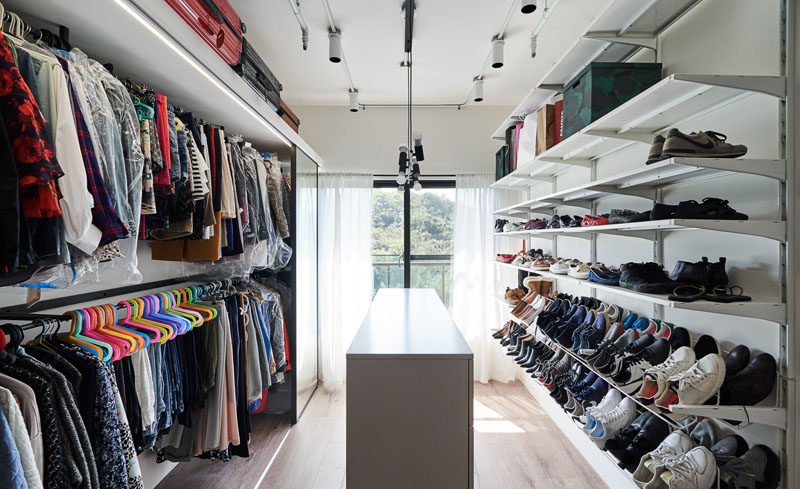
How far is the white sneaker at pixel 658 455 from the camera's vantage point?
1354mm

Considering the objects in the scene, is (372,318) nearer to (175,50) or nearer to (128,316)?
(128,316)

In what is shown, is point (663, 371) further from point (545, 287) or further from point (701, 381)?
point (545, 287)

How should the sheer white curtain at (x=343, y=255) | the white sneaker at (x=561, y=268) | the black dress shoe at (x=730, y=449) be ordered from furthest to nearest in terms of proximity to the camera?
the sheer white curtain at (x=343, y=255)
the white sneaker at (x=561, y=268)
the black dress shoe at (x=730, y=449)

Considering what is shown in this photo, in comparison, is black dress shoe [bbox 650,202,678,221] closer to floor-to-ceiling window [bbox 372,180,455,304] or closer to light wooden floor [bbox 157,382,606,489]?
light wooden floor [bbox 157,382,606,489]

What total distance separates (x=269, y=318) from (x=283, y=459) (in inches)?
35.7

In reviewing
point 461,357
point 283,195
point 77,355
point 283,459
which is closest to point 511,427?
point 283,459

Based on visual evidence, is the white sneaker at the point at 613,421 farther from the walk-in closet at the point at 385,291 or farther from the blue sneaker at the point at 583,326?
the blue sneaker at the point at 583,326

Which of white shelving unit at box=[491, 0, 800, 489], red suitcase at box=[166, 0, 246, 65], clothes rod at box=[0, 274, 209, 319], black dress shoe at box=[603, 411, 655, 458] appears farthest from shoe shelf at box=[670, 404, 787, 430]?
red suitcase at box=[166, 0, 246, 65]

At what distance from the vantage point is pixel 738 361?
50.4 inches

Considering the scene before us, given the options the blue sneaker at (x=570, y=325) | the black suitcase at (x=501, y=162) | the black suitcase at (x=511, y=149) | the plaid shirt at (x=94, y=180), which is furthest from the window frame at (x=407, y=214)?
the plaid shirt at (x=94, y=180)

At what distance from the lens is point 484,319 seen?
11.8 ft

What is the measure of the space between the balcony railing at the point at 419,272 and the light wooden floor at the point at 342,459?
49.2 inches

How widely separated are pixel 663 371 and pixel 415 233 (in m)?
2.64

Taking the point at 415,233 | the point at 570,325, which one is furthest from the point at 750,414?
the point at 415,233
